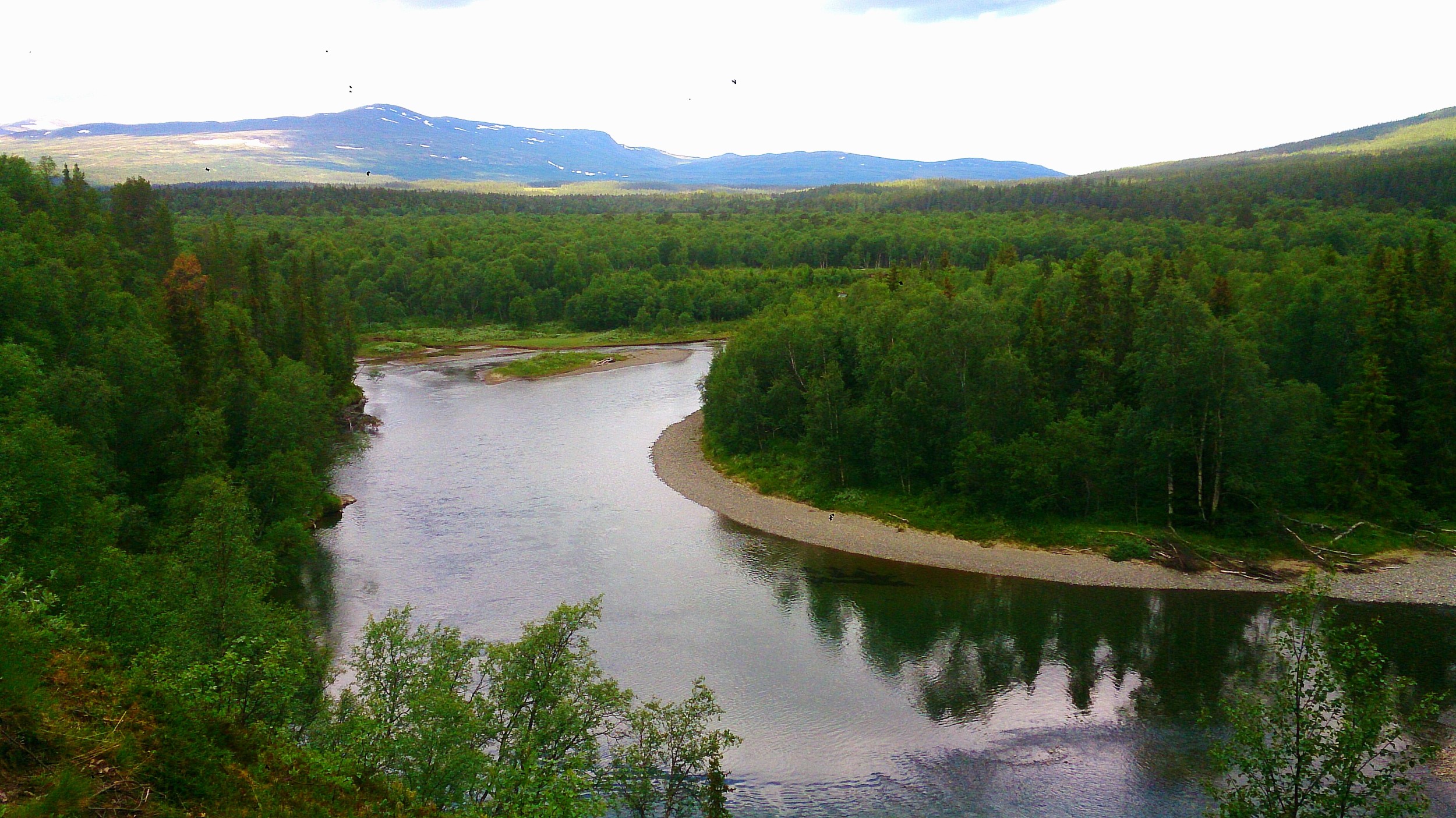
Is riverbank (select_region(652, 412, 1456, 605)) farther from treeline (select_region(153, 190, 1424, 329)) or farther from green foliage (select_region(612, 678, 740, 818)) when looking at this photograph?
treeline (select_region(153, 190, 1424, 329))

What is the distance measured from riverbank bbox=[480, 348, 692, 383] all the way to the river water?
33.4m

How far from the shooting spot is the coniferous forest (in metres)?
12.1

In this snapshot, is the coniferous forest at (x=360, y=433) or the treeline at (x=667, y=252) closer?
the coniferous forest at (x=360, y=433)

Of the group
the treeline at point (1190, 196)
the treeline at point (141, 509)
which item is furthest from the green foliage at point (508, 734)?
the treeline at point (1190, 196)

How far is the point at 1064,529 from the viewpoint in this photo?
3841 cm

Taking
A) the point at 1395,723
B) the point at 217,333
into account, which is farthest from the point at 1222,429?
the point at 217,333

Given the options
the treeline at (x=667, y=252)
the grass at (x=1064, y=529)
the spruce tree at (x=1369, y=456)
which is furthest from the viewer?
the treeline at (x=667, y=252)

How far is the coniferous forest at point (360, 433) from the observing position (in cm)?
1206

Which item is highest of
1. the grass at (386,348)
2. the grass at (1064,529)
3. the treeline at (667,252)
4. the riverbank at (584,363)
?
the treeline at (667,252)

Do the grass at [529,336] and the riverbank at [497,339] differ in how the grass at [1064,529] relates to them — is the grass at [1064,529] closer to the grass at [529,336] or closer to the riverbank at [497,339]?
the riverbank at [497,339]

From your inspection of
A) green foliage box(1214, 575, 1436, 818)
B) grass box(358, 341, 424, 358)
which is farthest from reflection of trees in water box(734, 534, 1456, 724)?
grass box(358, 341, 424, 358)

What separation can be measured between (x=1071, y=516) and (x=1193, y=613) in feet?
27.6

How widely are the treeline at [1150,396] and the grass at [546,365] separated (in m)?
36.6

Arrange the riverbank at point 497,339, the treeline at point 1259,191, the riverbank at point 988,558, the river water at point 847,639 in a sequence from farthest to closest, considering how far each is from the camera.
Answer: the treeline at point 1259,191 < the riverbank at point 497,339 < the riverbank at point 988,558 < the river water at point 847,639
